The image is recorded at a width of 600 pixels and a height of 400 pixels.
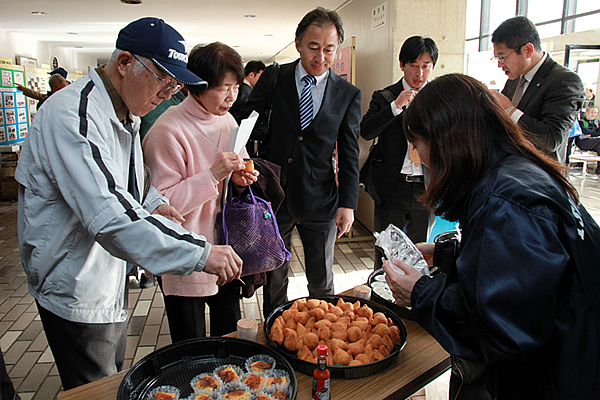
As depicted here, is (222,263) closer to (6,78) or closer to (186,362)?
(186,362)

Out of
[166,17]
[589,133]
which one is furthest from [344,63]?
[589,133]

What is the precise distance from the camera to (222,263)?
1.21 m

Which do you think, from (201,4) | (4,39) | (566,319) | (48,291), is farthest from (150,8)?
(566,319)

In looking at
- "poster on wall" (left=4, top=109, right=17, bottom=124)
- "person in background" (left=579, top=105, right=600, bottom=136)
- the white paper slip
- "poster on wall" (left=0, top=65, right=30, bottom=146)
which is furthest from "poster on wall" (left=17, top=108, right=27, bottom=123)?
"person in background" (left=579, top=105, right=600, bottom=136)

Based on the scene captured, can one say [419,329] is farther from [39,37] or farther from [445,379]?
[39,37]

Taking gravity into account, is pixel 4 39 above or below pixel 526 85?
above

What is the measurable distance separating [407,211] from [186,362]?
69.5 inches

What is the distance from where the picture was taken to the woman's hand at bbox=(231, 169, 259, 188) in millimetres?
1836

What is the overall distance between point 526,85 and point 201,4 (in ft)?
17.6

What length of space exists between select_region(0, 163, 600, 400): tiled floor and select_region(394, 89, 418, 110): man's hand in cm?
170

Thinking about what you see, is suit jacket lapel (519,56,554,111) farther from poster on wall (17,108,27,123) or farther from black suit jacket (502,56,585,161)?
poster on wall (17,108,27,123)

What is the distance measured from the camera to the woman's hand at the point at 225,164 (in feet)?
5.54

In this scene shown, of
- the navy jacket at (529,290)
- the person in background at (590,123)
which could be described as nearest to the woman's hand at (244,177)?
the navy jacket at (529,290)

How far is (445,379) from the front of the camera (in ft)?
7.57
